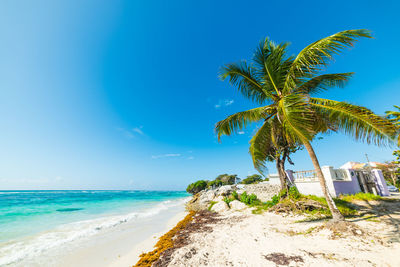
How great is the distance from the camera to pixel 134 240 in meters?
7.24

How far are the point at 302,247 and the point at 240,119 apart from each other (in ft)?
15.9

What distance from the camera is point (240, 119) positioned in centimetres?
708

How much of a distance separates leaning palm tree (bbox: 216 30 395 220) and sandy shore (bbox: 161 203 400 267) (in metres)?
1.00

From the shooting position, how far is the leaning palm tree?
453 cm

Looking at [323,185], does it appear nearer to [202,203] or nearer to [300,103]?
[300,103]

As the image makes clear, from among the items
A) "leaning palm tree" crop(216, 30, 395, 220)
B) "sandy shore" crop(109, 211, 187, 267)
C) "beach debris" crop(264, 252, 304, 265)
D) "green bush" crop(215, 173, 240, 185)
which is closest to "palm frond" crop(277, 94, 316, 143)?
"leaning palm tree" crop(216, 30, 395, 220)

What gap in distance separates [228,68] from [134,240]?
30.2 ft

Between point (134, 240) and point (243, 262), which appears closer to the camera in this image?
point (243, 262)

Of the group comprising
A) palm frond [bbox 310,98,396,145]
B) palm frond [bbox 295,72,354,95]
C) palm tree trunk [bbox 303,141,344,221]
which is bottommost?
palm tree trunk [bbox 303,141,344,221]

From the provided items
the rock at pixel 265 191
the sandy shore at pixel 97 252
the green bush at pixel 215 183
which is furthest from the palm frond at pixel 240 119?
the green bush at pixel 215 183

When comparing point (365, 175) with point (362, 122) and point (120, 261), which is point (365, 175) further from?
point (120, 261)

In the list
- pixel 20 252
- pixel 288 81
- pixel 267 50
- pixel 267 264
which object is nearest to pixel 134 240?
pixel 20 252

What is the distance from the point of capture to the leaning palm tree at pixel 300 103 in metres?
4.53

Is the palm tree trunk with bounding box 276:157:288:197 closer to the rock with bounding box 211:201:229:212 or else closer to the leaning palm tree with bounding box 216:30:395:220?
the leaning palm tree with bounding box 216:30:395:220
